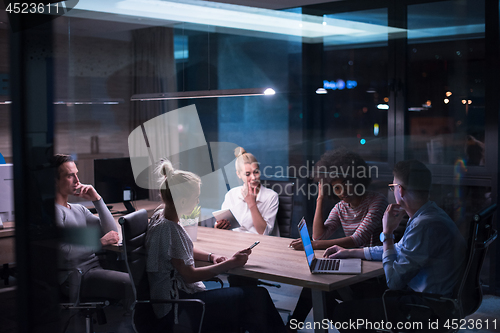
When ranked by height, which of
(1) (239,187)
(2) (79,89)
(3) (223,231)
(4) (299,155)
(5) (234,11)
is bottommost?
(3) (223,231)

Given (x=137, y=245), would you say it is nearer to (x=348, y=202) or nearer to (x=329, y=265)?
(x=329, y=265)

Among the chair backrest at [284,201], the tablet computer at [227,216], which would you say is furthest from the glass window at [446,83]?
the tablet computer at [227,216]

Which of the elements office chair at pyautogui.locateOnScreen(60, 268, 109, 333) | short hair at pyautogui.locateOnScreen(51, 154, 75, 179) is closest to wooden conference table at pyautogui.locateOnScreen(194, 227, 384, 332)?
office chair at pyautogui.locateOnScreen(60, 268, 109, 333)

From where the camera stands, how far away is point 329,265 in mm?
2141

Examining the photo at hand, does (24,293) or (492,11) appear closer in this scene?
(492,11)

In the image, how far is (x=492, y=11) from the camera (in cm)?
175

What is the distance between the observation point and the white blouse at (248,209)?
2371 mm

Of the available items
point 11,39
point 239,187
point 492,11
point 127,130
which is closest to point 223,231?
point 239,187

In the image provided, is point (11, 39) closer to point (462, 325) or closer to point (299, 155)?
point (299, 155)

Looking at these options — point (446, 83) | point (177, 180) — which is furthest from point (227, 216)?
point (446, 83)

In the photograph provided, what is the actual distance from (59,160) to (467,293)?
2.05m

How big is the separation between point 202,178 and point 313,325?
0.93 metres

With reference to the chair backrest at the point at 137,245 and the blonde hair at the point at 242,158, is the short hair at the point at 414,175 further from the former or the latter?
the chair backrest at the point at 137,245

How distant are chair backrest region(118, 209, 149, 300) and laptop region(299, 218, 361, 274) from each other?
81 centimetres
